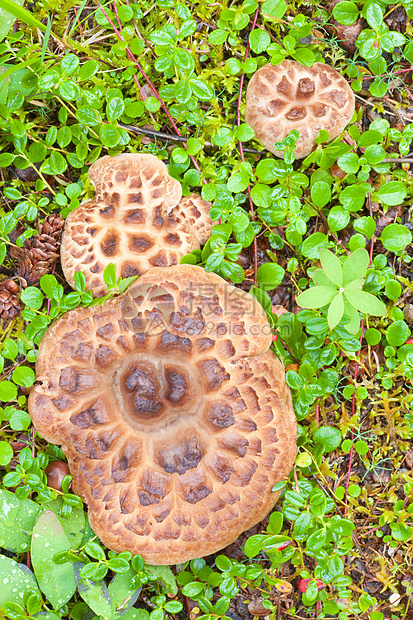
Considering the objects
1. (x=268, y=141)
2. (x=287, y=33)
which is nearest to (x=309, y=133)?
(x=268, y=141)

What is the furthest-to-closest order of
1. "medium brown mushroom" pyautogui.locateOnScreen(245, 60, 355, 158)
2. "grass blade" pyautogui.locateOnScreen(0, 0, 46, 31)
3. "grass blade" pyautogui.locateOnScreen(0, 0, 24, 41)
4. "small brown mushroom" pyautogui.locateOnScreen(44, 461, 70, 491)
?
"medium brown mushroom" pyautogui.locateOnScreen(245, 60, 355, 158)
"small brown mushroom" pyautogui.locateOnScreen(44, 461, 70, 491)
"grass blade" pyautogui.locateOnScreen(0, 0, 24, 41)
"grass blade" pyautogui.locateOnScreen(0, 0, 46, 31)

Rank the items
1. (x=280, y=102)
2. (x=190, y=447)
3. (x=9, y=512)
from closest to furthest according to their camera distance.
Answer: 1. (x=190, y=447)
2. (x=9, y=512)
3. (x=280, y=102)

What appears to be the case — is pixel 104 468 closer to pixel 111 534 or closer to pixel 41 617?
pixel 111 534

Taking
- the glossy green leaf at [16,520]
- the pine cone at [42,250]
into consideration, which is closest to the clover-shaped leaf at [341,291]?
the pine cone at [42,250]

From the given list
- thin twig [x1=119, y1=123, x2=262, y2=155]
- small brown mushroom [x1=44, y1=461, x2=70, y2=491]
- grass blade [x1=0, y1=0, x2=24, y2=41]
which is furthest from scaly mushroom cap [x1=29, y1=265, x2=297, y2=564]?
grass blade [x1=0, y1=0, x2=24, y2=41]

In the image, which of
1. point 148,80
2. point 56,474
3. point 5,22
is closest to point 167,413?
point 56,474

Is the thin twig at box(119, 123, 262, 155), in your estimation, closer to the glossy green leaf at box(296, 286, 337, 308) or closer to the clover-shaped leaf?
the clover-shaped leaf

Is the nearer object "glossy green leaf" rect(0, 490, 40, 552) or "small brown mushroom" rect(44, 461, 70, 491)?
"glossy green leaf" rect(0, 490, 40, 552)
